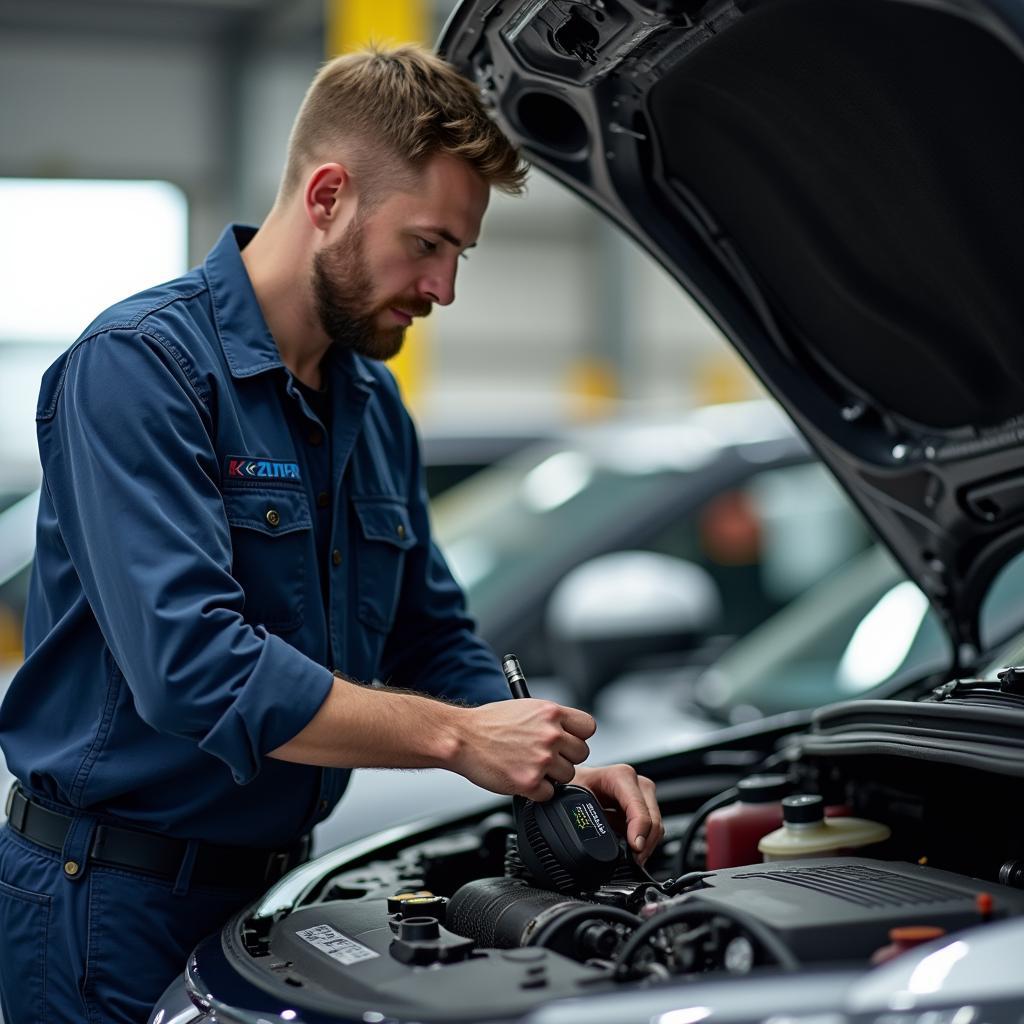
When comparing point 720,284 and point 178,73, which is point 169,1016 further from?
point 178,73

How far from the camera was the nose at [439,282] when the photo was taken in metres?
2.15

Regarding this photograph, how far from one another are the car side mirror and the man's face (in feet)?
4.79

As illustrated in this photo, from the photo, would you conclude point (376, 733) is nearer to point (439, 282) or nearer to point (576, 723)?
point (576, 723)

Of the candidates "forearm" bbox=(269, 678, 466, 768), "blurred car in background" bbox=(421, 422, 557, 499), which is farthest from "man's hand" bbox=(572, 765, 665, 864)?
"blurred car in background" bbox=(421, 422, 557, 499)

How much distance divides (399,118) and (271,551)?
2.09 ft

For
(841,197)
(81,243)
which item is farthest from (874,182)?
(81,243)

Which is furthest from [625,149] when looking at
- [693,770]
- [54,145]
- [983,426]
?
[54,145]

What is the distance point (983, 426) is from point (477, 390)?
56.5 feet

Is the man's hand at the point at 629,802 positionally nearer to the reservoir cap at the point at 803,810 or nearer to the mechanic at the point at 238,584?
the mechanic at the point at 238,584

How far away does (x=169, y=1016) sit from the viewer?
1.71m

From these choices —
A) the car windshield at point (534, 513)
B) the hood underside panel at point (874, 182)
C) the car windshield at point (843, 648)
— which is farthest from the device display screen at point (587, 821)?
the car windshield at point (534, 513)

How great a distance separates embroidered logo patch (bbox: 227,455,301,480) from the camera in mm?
1983

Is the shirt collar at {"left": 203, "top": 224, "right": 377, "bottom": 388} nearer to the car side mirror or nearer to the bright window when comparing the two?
the car side mirror

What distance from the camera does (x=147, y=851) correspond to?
1.99m
